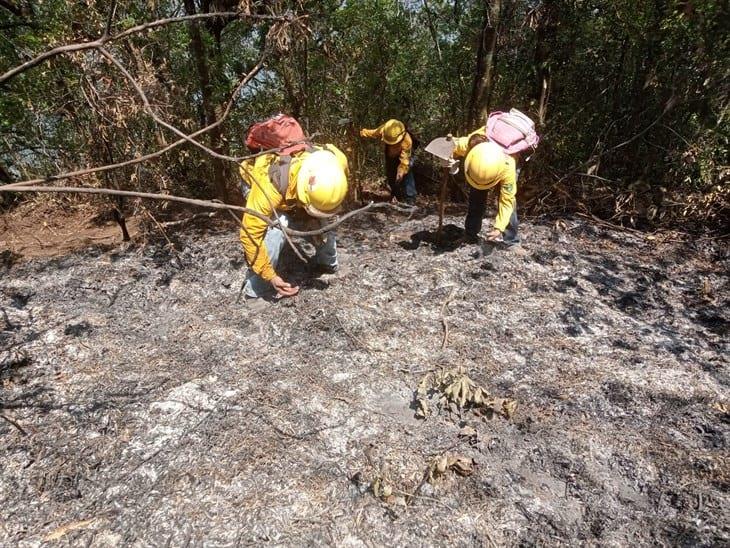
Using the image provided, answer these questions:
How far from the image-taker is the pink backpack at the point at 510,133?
135 inches

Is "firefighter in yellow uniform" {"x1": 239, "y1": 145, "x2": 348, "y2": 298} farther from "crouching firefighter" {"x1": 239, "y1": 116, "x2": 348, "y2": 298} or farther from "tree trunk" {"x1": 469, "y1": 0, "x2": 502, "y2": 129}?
"tree trunk" {"x1": 469, "y1": 0, "x2": 502, "y2": 129}

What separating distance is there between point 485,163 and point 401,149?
170 cm

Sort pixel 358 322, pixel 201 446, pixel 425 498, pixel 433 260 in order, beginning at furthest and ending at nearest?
pixel 433 260, pixel 358 322, pixel 201 446, pixel 425 498

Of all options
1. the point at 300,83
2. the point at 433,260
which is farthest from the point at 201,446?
the point at 300,83

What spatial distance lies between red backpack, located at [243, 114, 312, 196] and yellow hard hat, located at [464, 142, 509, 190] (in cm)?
115

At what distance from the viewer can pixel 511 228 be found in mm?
3967

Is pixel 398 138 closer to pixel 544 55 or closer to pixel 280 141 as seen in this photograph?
pixel 544 55

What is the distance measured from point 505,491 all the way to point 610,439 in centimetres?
65

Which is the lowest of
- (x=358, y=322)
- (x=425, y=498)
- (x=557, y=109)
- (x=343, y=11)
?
(x=425, y=498)

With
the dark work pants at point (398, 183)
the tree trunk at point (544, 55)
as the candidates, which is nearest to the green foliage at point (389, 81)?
the tree trunk at point (544, 55)

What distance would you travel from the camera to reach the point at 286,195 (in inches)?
119

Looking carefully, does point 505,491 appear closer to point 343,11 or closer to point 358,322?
point 358,322

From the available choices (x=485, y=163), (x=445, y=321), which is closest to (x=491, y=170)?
(x=485, y=163)

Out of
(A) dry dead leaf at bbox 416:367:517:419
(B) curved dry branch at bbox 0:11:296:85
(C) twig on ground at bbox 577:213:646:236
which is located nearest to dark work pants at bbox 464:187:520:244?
(C) twig on ground at bbox 577:213:646:236
